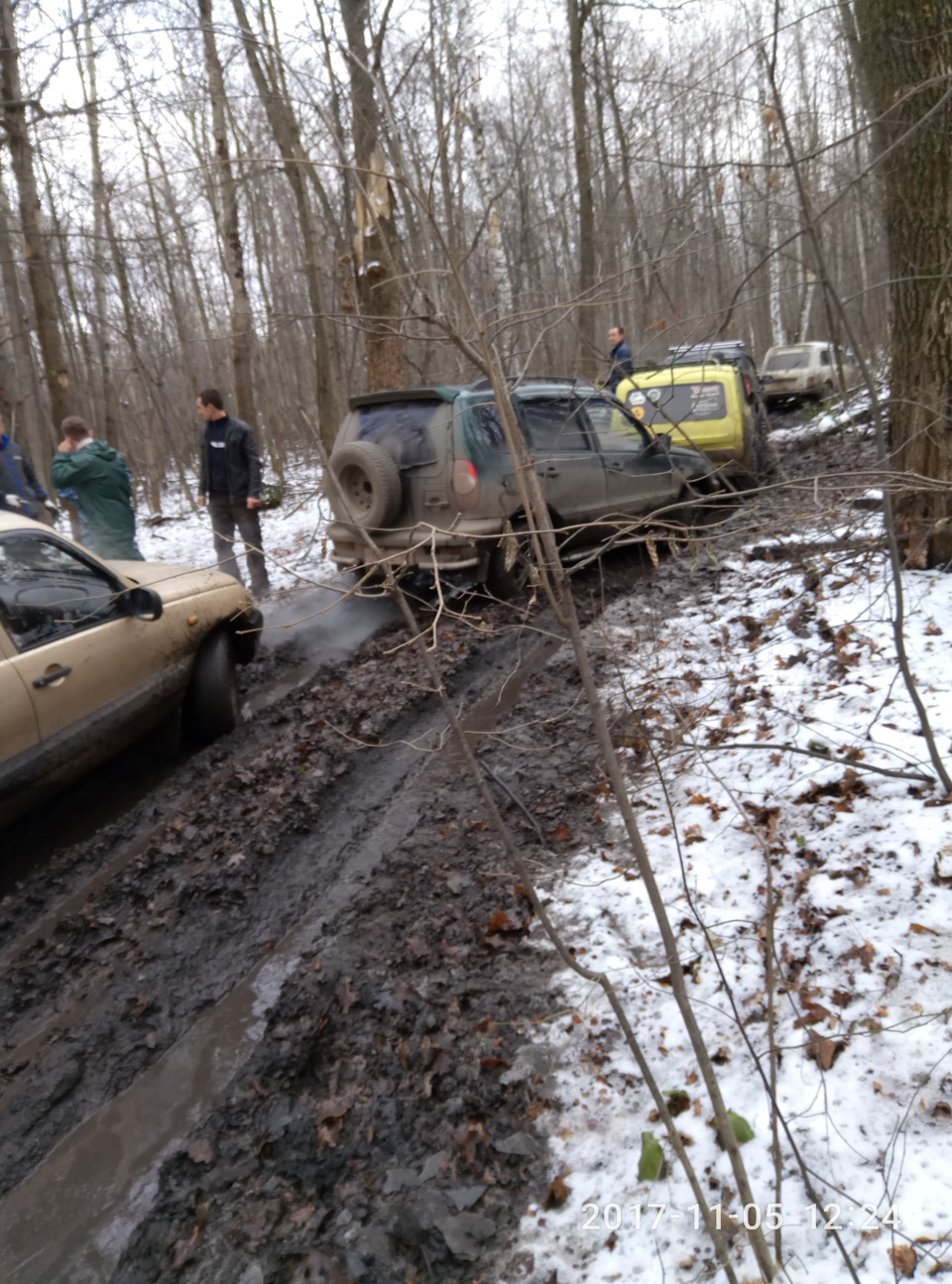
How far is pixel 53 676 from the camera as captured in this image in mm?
3758

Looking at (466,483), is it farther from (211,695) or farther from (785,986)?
(785,986)

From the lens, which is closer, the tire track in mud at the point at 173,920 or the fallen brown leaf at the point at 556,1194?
the fallen brown leaf at the point at 556,1194

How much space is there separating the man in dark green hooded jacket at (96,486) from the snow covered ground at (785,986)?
5611 mm

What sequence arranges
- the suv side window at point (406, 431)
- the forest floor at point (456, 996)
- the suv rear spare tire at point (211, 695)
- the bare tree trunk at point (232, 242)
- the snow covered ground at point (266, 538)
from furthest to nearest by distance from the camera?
1. the bare tree trunk at point (232, 242)
2. the snow covered ground at point (266, 538)
3. the suv side window at point (406, 431)
4. the suv rear spare tire at point (211, 695)
5. the forest floor at point (456, 996)

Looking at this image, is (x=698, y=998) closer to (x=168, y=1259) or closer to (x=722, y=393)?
(x=168, y=1259)

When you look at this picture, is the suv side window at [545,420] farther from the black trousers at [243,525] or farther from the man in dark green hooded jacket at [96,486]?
the man in dark green hooded jacket at [96,486]

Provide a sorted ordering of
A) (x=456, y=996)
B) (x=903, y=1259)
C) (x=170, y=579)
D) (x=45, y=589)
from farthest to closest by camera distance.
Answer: (x=170, y=579)
(x=45, y=589)
(x=456, y=996)
(x=903, y=1259)

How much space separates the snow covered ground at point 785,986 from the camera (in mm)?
2043

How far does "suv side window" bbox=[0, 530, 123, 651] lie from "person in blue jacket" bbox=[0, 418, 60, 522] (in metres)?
3.81

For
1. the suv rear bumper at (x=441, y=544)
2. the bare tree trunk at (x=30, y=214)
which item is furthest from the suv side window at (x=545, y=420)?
A: the bare tree trunk at (x=30, y=214)

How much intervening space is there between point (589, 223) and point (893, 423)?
11649mm

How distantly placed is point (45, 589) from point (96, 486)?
415cm

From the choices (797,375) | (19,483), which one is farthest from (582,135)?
(19,483)

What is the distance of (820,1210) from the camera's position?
1932 millimetres
